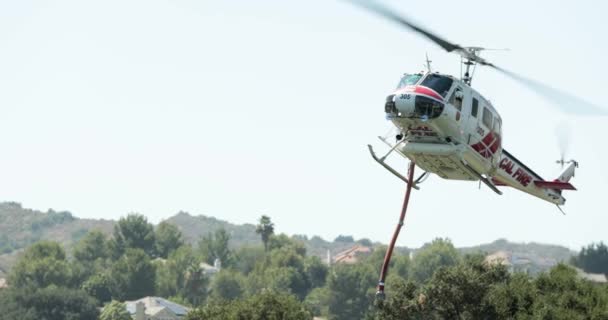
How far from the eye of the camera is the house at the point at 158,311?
603 ft

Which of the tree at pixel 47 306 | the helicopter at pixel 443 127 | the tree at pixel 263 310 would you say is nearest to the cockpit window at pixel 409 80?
the helicopter at pixel 443 127

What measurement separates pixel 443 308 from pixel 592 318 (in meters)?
9.12

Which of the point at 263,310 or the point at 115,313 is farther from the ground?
the point at 115,313

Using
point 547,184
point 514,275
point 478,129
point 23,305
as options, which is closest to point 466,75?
point 478,129

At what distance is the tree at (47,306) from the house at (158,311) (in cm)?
684

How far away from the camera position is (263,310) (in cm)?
9069

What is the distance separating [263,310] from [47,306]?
10661 centimetres

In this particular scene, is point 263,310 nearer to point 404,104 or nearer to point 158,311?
point 404,104

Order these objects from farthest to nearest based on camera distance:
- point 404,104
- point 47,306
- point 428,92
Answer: point 47,306
point 428,92
point 404,104

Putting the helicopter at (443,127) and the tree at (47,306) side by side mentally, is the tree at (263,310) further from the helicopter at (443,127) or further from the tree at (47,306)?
the tree at (47,306)

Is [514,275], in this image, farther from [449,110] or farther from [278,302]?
[449,110]

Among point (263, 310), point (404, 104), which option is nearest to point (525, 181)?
point (404, 104)

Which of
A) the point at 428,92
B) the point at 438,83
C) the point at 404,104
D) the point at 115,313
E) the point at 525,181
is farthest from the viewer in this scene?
the point at 115,313

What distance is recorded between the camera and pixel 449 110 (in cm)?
4988
